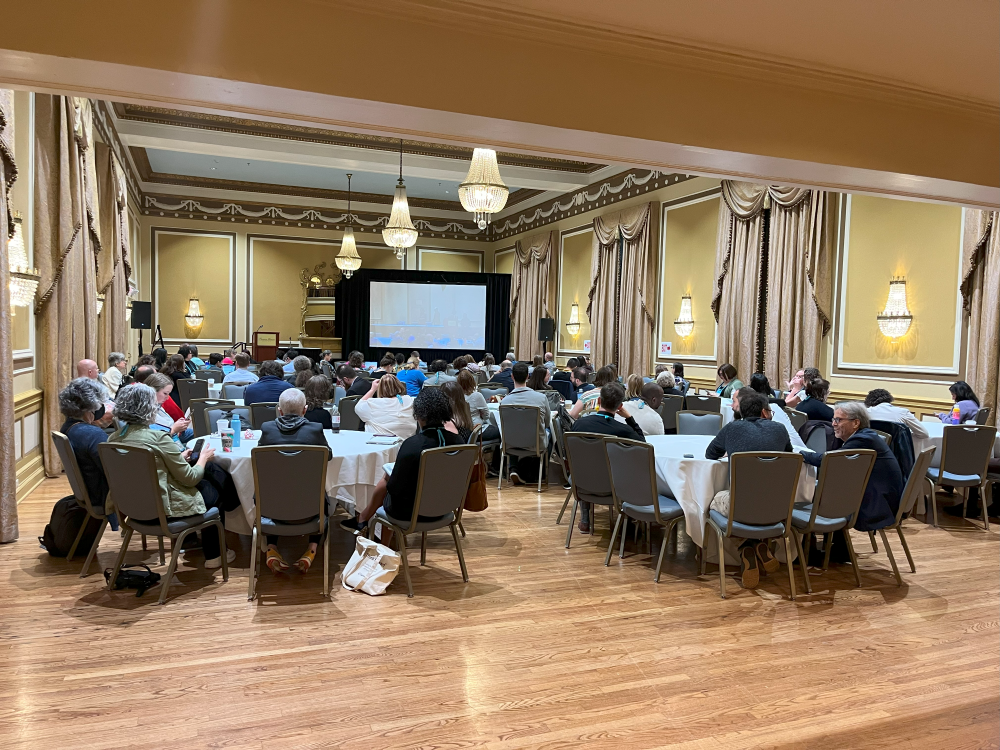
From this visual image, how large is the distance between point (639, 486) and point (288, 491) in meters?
2.13

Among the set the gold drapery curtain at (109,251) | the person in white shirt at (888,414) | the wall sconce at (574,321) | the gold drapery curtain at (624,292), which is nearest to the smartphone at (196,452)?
the person in white shirt at (888,414)

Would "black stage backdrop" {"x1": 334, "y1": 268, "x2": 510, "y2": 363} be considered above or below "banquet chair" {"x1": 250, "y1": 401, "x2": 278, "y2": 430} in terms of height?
above

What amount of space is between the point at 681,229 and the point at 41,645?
10.7 meters

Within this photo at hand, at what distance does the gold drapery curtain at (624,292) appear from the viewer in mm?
12320

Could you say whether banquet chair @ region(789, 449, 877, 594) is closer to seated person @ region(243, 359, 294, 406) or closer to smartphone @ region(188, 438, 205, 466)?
smartphone @ region(188, 438, 205, 466)

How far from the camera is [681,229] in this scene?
1174 centimetres

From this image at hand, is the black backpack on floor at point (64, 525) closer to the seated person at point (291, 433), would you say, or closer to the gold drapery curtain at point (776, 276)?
the seated person at point (291, 433)

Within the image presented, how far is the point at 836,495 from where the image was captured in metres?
4.14

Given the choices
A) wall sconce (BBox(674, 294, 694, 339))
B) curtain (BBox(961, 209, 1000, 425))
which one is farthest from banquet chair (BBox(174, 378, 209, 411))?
curtain (BBox(961, 209, 1000, 425))

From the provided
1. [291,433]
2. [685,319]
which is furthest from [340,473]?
[685,319]

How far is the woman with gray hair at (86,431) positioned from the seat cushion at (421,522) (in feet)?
5.45

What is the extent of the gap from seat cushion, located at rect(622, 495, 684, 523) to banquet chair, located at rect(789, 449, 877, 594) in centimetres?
71

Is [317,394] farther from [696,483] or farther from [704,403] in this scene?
[704,403]

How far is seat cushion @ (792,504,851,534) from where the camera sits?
13.8ft
